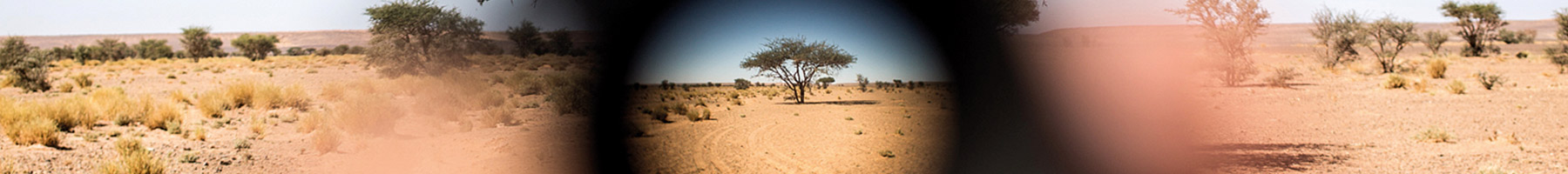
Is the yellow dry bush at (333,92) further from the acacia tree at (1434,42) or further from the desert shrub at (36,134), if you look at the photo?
the acacia tree at (1434,42)

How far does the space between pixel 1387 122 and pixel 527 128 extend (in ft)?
22.4

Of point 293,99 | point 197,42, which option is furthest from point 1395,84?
point 197,42

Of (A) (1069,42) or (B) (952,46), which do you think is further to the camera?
(A) (1069,42)

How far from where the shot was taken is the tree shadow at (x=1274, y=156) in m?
3.81

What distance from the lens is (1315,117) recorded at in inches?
287

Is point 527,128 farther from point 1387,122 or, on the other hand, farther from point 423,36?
point 423,36

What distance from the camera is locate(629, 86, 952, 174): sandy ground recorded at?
207cm

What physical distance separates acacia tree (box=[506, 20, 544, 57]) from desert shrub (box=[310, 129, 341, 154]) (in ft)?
7.15

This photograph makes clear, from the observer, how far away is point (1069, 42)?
2.35 metres

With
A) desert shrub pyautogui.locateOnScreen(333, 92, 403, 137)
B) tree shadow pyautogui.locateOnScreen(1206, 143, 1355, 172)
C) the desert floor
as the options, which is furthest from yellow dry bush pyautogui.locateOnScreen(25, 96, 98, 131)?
tree shadow pyautogui.locateOnScreen(1206, 143, 1355, 172)

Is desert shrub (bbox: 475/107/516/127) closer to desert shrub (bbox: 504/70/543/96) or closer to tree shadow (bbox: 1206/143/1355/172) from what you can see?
desert shrub (bbox: 504/70/543/96)

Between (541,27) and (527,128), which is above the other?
(541,27)

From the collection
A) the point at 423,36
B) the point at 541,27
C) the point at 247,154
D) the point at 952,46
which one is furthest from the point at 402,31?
the point at 952,46

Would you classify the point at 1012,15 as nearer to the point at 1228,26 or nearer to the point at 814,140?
the point at 814,140
